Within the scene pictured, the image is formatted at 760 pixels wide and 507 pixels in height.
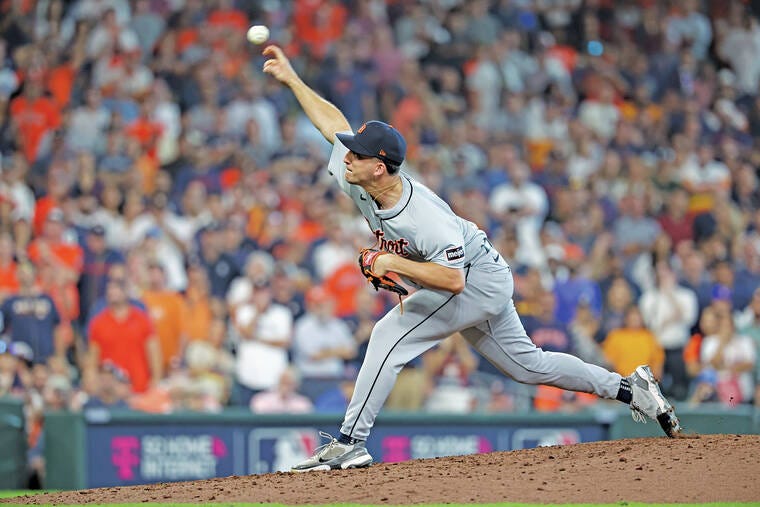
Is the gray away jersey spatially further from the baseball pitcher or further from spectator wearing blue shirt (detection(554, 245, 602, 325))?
spectator wearing blue shirt (detection(554, 245, 602, 325))

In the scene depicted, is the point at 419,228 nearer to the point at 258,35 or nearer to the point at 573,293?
the point at 258,35

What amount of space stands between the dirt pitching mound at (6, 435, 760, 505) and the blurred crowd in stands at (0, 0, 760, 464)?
402 cm

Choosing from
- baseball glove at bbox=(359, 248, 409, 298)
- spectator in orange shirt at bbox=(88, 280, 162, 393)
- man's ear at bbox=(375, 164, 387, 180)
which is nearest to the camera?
baseball glove at bbox=(359, 248, 409, 298)

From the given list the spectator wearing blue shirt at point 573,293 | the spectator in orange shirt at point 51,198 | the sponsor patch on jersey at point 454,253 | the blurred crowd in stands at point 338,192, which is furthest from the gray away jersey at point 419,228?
the spectator in orange shirt at point 51,198

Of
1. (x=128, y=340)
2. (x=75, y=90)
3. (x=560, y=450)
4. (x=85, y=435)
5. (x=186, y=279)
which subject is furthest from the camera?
(x=75, y=90)

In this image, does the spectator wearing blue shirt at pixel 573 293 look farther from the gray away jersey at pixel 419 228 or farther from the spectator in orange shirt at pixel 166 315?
the gray away jersey at pixel 419 228

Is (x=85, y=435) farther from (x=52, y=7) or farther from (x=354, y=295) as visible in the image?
A: (x=52, y=7)

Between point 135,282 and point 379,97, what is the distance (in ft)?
16.1

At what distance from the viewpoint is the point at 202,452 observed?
10.5 meters

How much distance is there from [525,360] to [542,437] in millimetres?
3827

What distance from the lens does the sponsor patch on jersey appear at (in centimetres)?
665

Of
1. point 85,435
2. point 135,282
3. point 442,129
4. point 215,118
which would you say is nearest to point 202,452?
point 85,435

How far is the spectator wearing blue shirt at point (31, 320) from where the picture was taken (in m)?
11.2

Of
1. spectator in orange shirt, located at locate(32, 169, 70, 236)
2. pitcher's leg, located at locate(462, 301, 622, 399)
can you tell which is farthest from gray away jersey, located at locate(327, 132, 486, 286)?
spectator in orange shirt, located at locate(32, 169, 70, 236)
